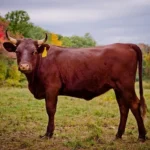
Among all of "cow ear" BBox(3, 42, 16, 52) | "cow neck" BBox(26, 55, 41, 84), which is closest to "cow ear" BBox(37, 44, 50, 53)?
"cow neck" BBox(26, 55, 41, 84)

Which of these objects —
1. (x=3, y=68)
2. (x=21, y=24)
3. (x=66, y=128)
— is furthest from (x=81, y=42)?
(x=66, y=128)

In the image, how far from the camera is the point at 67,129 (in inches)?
339

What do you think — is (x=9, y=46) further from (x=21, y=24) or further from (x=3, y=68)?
(x=21, y=24)

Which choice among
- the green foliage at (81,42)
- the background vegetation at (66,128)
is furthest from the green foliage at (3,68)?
the background vegetation at (66,128)

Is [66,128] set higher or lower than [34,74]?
lower

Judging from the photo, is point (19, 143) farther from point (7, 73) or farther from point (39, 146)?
point (7, 73)

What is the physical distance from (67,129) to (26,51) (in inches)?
94.5

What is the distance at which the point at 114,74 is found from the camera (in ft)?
23.6

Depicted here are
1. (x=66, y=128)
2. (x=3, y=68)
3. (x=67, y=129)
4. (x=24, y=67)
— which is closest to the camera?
(x=24, y=67)

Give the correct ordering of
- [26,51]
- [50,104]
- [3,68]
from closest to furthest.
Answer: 1. [26,51]
2. [50,104]
3. [3,68]

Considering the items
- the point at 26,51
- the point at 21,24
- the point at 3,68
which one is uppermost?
the point at 26,51

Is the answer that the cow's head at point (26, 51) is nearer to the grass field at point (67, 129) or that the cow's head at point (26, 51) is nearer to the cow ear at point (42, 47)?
the cow ear at point (42, 47)

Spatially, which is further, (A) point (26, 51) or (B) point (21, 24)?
(B) point (21, 24)

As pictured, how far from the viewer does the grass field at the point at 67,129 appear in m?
6.88
